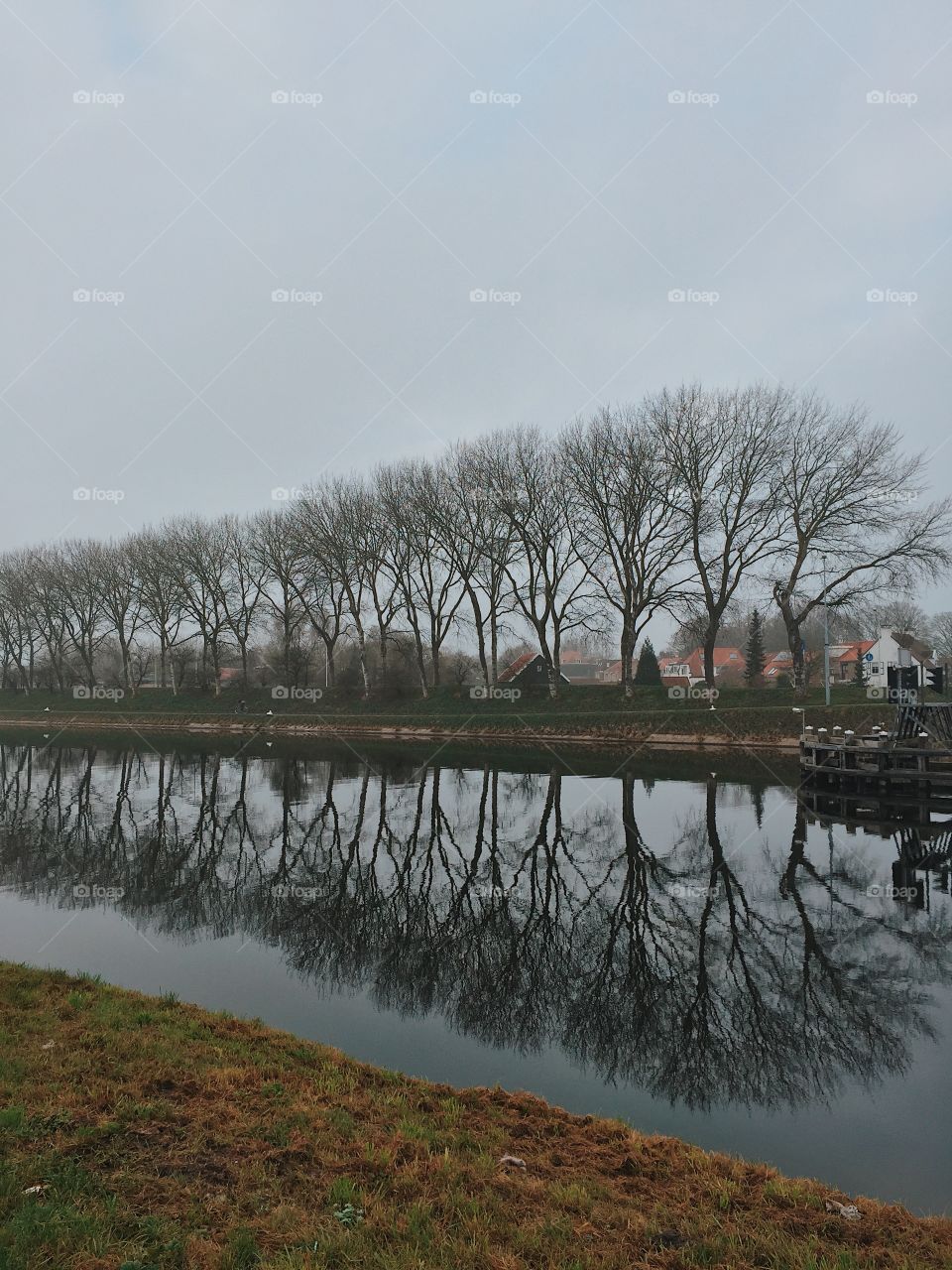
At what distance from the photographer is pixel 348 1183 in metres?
4.40

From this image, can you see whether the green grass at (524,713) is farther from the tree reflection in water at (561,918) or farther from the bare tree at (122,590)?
the tree reflection in water at (561,918)

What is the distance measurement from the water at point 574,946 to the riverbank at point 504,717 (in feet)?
53.8

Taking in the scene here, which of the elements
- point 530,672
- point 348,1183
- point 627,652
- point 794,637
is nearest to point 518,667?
point 530,672

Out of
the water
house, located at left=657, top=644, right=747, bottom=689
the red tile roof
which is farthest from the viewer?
house, located at left=657, top=644, right=747, bottom=689

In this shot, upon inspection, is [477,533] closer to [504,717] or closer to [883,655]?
[504,717]

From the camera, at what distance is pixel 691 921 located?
10727 mm

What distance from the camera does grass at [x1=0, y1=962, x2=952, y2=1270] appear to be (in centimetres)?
382

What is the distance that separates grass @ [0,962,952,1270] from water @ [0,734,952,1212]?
34.2 inches

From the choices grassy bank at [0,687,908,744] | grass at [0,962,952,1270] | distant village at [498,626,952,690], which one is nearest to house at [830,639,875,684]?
distant village at [498,626,952,690]

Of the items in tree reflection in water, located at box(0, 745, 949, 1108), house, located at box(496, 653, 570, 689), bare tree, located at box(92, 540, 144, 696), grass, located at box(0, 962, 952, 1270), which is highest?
bare tree, located at box(92, 540, 144, 696)

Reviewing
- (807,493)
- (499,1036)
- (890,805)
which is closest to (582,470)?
(807,493)

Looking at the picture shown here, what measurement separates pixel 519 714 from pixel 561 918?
32.9 metres

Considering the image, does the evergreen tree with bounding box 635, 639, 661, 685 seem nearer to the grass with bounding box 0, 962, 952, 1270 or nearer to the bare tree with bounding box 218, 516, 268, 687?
the bare tree with bounding box 218, 516, 268, 687

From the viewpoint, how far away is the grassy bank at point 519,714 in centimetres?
3581
